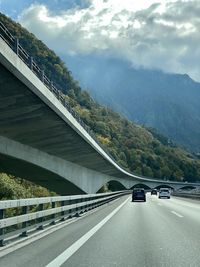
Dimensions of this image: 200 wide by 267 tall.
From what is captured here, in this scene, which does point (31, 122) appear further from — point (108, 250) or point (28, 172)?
point (108, 250)

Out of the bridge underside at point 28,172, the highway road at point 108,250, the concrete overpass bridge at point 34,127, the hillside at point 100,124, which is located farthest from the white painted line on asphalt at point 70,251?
the hillside at point 100,124

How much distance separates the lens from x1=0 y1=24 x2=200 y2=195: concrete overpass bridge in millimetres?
15656

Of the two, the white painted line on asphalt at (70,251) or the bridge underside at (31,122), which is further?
the bridge underside at (31,122)

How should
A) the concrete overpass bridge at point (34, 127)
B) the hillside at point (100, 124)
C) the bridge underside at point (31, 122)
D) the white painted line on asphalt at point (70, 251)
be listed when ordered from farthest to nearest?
the hillside at point (100, 124) < the bridge underside at point (31, 122) < the concrete overpass bridge at point (34, 127) < the white painted line on asphalt at point (70, 251)

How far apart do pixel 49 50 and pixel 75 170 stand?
10182 centimetres

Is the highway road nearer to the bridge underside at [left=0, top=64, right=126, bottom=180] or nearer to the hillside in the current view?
the bridge underside at [left=0, top=64, right=126, bottom=180]

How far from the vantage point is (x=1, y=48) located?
43.1 feet

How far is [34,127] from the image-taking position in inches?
894

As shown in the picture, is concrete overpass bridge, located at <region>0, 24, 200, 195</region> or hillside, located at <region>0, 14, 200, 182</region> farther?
hillside, located at <region>0, 14, 200, 182</region>

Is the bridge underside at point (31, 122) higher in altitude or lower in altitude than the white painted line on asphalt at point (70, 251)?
higher

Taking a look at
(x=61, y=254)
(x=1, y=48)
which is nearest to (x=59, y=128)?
(x=1, y=48)

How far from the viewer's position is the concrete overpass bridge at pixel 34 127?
15.7 metres

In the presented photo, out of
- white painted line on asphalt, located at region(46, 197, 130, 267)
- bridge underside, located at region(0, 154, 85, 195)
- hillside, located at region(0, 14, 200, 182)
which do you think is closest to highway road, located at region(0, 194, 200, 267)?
white painted line on asphalt, located at region(46, 197, 130, 267)

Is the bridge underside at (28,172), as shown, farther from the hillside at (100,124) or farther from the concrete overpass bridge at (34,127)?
the hillside at (100,124)
